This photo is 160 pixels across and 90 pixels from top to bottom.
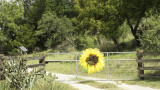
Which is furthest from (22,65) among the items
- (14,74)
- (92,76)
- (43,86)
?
(92,76)

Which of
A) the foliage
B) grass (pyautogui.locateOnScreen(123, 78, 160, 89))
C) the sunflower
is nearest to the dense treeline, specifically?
the foliage

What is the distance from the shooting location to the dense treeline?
2183cm

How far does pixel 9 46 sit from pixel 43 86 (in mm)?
39001

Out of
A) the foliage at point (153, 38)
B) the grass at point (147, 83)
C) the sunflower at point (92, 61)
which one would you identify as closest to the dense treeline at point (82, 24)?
the foliage at point (153, 38)

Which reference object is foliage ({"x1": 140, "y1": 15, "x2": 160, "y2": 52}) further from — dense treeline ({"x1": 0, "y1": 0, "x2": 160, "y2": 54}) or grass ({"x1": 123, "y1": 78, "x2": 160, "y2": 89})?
grass ({"x1": 123, "y1": 78, "x2": 160, "y2": 89})

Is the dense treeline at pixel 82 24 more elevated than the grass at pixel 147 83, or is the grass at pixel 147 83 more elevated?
the dense treeline at pixel 82 24

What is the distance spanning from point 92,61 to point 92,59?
0.04 m

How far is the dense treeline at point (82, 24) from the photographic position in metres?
21.8

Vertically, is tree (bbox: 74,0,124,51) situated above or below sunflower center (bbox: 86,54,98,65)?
above

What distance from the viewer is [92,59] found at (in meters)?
4.14

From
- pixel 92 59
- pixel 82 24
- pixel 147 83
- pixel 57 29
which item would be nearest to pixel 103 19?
pixel 82 24

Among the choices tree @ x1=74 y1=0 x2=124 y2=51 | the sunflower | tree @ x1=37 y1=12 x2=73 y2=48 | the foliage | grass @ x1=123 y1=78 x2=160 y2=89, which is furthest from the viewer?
tree @ x1=37 y1=12 x2=73 y2=48

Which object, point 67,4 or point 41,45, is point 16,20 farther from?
point 67,4

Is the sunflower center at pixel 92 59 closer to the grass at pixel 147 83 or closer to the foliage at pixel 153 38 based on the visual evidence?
the grass at pixel 147 83
